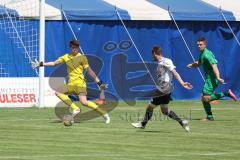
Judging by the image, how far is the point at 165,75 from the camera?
61.7 feet

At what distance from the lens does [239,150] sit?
1481cm

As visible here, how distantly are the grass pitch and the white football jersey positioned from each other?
97 cm

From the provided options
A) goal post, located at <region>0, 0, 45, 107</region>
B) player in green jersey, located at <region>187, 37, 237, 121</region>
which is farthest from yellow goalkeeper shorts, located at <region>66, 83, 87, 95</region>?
goal post, located at <region>0, 0, 45, 107</region>

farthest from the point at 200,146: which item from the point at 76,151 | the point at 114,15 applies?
the point at 114,15

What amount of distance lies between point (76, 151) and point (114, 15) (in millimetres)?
18916

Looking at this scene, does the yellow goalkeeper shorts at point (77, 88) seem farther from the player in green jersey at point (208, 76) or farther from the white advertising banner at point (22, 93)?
the white advertising banner at point (22, 93)

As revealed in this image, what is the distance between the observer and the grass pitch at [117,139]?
13.8 metres

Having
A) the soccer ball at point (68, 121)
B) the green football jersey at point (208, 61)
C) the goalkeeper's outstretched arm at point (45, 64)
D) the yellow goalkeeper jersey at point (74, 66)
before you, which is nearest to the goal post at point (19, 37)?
the goalkeeper's outstretched arm at point (45, 64)

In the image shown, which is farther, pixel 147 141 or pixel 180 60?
pixel 180 60

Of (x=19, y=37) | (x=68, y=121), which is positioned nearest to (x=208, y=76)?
(x=68, y=121)

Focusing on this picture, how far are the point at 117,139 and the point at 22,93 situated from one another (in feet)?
41.8

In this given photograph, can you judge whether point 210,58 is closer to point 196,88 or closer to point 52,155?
point 52,155

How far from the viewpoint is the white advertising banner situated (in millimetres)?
28766

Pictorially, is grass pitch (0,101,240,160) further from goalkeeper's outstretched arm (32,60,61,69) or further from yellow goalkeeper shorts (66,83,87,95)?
goalkeeper's outstretched arm (32,60,61,69)
